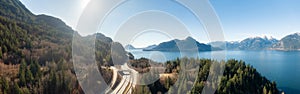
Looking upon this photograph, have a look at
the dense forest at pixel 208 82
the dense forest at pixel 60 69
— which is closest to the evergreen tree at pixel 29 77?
the dense forest at pixel 60 69

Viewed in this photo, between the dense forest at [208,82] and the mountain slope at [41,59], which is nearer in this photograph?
the mountain slope at [41,59]

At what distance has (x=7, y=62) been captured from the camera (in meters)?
21.9

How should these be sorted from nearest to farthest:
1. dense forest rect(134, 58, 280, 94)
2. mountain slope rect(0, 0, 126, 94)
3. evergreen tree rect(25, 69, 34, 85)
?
mountain slope rect(0, 0, 126, 94)
dense forest rect(134, 58, 280, 94)
evergreen tree rect(25, 69, 34, 85)

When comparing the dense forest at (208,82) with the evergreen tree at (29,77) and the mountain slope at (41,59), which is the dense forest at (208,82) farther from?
the evergreen tree at (29,77)

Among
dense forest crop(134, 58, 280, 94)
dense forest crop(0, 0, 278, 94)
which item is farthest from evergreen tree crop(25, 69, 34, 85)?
dense forest crop(134, 58, 280, 94)

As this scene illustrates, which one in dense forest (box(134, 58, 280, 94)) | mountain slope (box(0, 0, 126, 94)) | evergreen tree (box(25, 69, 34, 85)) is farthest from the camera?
evergreen tree (box(25, 69, 34, 85))

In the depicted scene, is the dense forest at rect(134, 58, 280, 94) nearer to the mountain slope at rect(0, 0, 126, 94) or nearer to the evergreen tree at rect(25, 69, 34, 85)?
the mountain slope at rect(0, 0, 126, 94)

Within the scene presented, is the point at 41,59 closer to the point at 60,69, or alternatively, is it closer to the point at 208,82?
the point at 60,69

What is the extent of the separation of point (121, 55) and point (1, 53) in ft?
35.9

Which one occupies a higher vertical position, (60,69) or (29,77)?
(60,69)

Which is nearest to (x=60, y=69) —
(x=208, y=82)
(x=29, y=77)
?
(x=29, y=77)

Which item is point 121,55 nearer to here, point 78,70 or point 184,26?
point 78,70

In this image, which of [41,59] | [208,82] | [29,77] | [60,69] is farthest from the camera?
[41,59]

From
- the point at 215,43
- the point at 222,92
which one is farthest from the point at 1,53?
the point at 215,43
